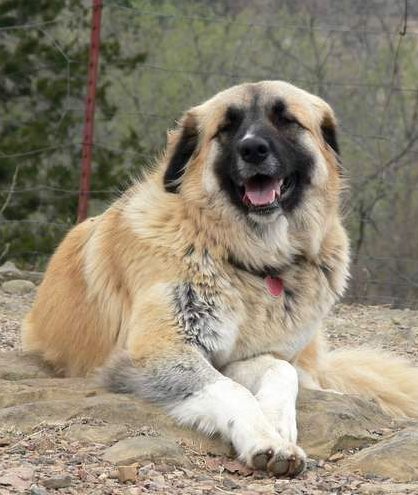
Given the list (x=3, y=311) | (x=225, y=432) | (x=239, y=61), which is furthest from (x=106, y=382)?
(x=239, y=61)

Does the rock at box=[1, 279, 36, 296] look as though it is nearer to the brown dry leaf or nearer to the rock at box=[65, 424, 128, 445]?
the rock at box=[65, 424, 128, 445]

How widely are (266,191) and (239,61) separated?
9.10m

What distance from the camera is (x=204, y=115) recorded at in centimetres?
469

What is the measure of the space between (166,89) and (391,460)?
9808mm

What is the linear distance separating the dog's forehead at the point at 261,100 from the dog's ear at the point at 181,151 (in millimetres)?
79

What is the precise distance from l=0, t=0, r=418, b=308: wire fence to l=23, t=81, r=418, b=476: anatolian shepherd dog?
688 centimetres

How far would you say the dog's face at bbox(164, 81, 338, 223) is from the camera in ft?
14.4

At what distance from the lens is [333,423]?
3842mm

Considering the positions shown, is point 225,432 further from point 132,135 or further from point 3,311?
point 132,135

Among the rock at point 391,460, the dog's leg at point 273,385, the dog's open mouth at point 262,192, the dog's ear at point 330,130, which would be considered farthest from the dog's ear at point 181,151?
the rock at point 391,460

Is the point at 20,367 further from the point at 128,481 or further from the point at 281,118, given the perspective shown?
the point at 128,481

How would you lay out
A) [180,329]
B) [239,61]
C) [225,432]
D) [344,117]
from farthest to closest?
1. [239,61]
2. [344,117]
3. [180,329]
4. [225,432]

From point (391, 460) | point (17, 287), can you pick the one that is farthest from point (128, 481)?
point (17, 287)

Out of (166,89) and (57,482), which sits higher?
(166,89)
